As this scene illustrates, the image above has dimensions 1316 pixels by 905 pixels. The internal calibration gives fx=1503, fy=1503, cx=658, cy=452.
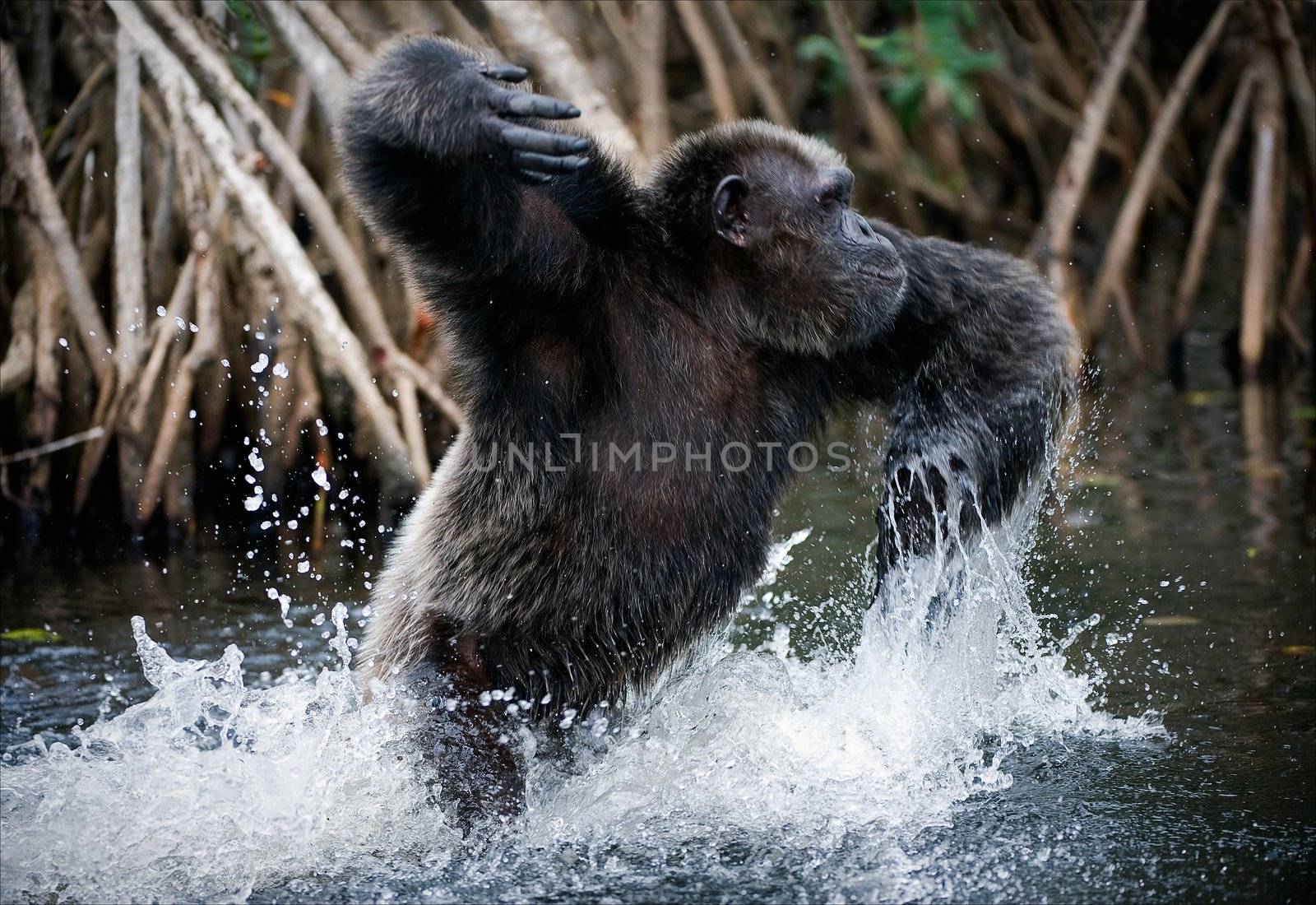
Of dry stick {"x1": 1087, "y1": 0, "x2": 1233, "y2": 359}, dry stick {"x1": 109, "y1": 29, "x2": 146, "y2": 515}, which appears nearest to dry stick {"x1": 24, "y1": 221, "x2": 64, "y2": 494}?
dry stick {"x1": 109, "y1": 29, "x2": 146, "y2": 515}

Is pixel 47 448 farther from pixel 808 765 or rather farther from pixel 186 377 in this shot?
pixel 808 765

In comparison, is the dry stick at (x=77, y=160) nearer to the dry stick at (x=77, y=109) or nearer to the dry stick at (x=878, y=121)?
the dry stick at (x=77, y=109)

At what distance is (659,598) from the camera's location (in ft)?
13.2

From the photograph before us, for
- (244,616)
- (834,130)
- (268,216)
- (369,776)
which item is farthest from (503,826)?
(834,130)

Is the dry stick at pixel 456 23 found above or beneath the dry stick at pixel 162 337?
above

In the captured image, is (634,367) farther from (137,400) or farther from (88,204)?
(88,204)

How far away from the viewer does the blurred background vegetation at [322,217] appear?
6.57m

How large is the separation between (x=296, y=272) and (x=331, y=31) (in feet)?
4.47

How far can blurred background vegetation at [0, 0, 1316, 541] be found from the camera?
657 centimetres

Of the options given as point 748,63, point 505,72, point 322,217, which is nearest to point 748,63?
point 748,63

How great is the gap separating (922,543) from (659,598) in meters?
0.82

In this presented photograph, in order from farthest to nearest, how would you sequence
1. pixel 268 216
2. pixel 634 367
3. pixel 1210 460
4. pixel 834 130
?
pixel 834 130
pixel 1210 460
pixel 268 216
pixel 634 367

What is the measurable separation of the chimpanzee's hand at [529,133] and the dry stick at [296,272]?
2.67 meters

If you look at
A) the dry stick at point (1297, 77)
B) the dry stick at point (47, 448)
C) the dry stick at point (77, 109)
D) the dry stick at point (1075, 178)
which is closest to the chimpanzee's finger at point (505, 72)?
the dry stick at point (47, 448)
